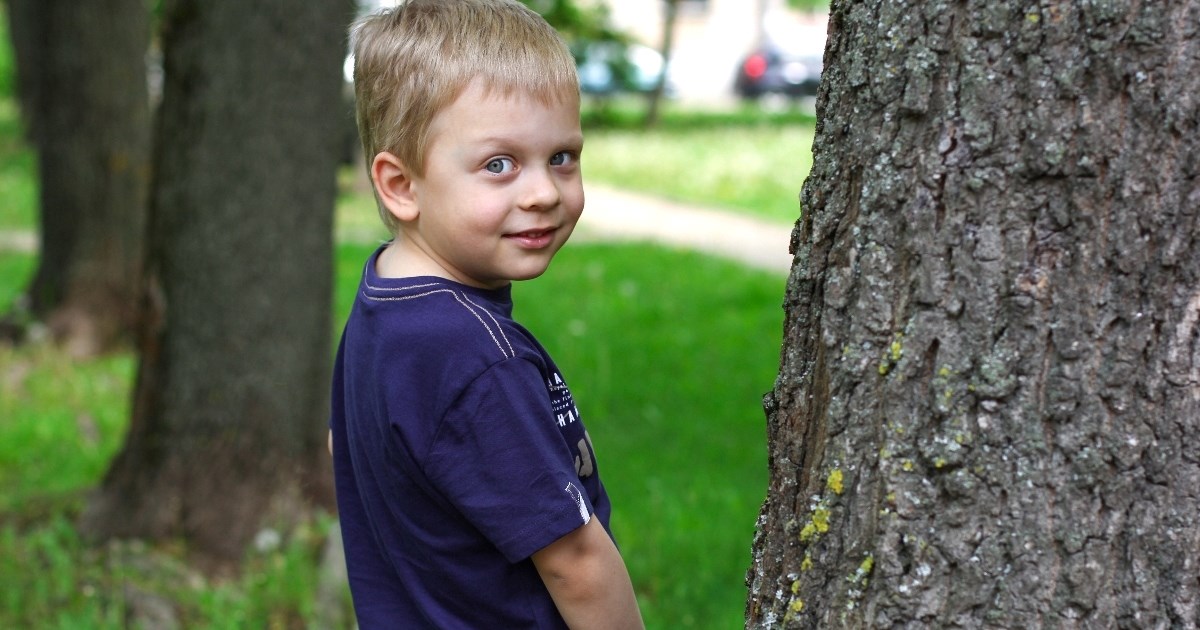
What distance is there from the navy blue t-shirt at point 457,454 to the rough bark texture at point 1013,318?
1.19 feet

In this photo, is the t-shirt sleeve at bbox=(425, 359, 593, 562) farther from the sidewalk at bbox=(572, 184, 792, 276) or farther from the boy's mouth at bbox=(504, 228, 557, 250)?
the sidewalk at bbox=(572, 184, 792, 276)

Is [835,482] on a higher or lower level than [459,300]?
lower

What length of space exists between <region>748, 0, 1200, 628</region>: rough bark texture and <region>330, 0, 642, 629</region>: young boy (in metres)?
0.35

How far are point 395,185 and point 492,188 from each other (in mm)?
161

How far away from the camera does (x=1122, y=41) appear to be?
1.34 meters

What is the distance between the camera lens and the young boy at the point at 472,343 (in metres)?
1.53

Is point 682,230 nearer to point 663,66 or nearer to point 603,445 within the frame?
point 603,445

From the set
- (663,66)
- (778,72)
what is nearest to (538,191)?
(663,66)

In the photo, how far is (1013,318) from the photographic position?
1.42m

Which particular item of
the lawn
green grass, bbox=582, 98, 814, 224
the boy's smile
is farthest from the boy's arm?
green grass, bbox=582, 98, 814, 224

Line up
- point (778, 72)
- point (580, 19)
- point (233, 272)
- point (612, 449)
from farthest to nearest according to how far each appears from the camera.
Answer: point (778, 72) → point (580, 19) → point (612, 449) → point (233, 272)

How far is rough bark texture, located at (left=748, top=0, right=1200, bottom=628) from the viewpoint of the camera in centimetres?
136

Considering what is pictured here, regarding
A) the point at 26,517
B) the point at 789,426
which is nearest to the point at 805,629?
the point at 789,426

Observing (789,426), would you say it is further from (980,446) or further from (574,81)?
(574,81)
